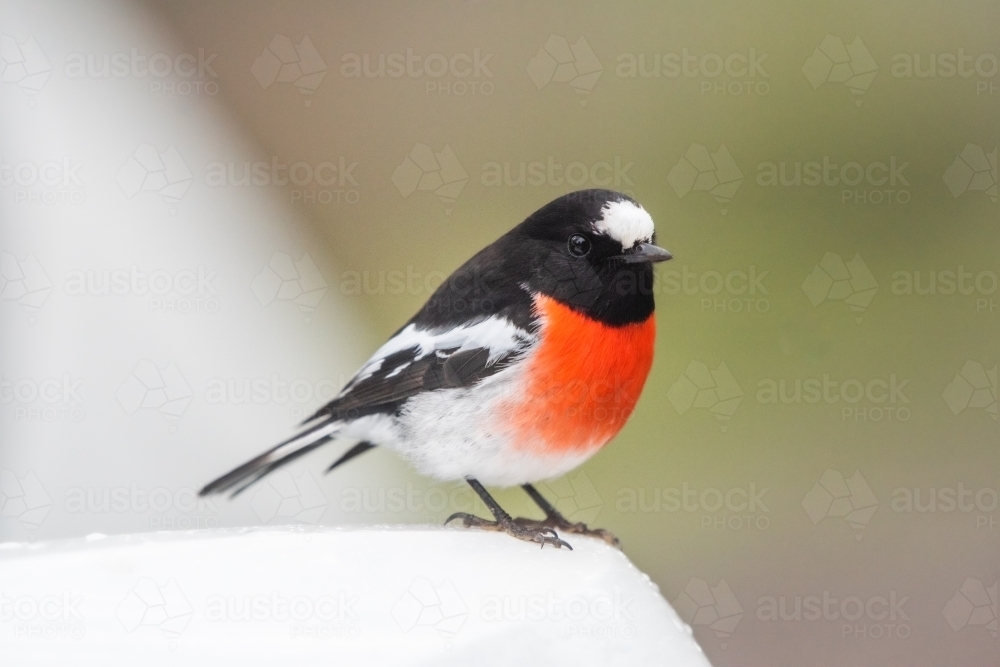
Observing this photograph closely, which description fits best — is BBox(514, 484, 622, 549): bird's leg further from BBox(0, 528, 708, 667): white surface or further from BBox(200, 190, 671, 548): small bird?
BBox(0, 528, 708, 667): white surface

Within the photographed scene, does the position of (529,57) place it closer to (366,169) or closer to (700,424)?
(366,169)

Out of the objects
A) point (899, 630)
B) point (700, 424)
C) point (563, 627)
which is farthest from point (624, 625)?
point (899, 630)

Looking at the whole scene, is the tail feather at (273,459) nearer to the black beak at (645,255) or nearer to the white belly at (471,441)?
the white belly at (471,441)

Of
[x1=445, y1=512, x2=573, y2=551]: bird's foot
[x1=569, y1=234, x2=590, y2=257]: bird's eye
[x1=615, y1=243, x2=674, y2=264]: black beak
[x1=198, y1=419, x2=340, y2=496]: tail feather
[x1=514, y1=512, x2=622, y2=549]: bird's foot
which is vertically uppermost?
[x1=569, y1=234, x2=590, y2=257]: bird's eye

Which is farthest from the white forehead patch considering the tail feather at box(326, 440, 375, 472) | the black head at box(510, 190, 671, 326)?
the tail feather at box(326, 440, 375, 472)

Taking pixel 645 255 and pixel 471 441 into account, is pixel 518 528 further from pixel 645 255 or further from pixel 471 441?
pixel 645 255

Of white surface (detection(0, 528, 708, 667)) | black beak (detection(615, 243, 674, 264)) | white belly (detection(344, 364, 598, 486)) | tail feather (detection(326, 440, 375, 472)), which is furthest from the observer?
tail feather (detection(326, 440, 375, 472))
